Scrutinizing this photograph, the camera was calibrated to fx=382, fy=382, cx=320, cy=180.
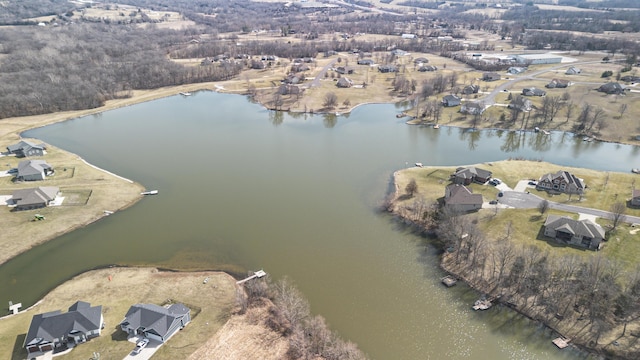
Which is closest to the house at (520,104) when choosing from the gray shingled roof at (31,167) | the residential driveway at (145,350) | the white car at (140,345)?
the residential driveway at (145,350)

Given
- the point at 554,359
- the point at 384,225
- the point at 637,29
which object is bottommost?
the point at 554,359

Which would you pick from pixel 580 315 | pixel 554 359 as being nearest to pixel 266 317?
pixel 554 359

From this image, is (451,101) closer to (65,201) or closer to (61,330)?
(65,201)

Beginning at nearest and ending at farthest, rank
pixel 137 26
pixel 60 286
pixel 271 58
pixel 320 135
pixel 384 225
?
pixel 60 286
pixel 384 225
pixel 320 135
pixel 271 58
pixel 137 26

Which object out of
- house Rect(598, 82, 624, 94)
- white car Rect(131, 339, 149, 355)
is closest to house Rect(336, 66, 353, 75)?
house Rect(598, 82, 624, 94)

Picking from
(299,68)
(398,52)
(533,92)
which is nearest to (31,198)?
(299,68)

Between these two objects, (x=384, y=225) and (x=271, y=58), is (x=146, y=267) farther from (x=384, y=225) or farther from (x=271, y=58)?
(x=271, y=58)

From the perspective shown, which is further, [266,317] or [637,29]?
[637,29]
